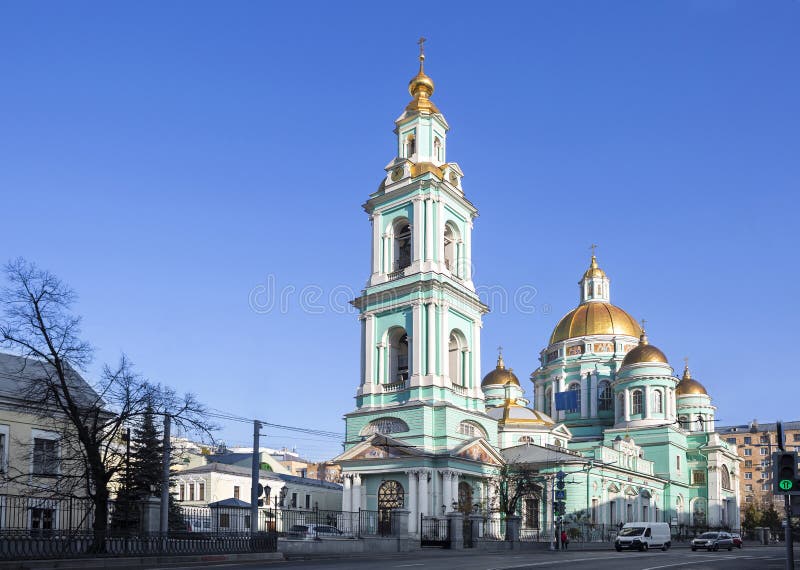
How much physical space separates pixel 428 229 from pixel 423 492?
15459mm

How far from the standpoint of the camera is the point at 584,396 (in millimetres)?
86062

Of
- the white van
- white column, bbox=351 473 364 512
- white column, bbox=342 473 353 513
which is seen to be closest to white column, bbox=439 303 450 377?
white column, bbox=351 473 364 512

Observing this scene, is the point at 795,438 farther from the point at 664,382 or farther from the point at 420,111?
the point at 420,111

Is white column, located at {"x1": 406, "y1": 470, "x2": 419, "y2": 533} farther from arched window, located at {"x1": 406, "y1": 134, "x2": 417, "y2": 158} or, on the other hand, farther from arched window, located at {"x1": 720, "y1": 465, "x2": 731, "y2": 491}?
arched window, located at {"x1": 720, "y1": 465, "x2": 731, "y2": 491}

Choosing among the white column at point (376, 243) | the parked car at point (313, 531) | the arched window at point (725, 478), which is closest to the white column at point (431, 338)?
the white column at point (376, 243)

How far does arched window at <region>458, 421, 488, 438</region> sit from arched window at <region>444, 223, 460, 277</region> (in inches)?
394

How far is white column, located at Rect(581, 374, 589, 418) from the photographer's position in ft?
282

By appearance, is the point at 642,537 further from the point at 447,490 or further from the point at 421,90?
the point at 421,90

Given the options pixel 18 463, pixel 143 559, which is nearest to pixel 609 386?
pixel 18 463

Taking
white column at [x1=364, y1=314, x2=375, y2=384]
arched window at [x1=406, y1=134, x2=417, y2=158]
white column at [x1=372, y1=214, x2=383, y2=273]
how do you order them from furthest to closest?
arched window at [x1=406, y1=134, x2=417, y2=158]
white column at [x1=372, y1=214, x2=383, y2=273]
white column at [x1=364, y1=314, x2=375, y2=384]

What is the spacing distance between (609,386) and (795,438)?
67702mm

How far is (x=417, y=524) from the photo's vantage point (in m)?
47.1

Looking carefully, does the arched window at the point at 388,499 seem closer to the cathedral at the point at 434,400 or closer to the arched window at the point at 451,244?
the cathedral at the point at 434,400

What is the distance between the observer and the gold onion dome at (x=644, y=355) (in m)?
80.3
